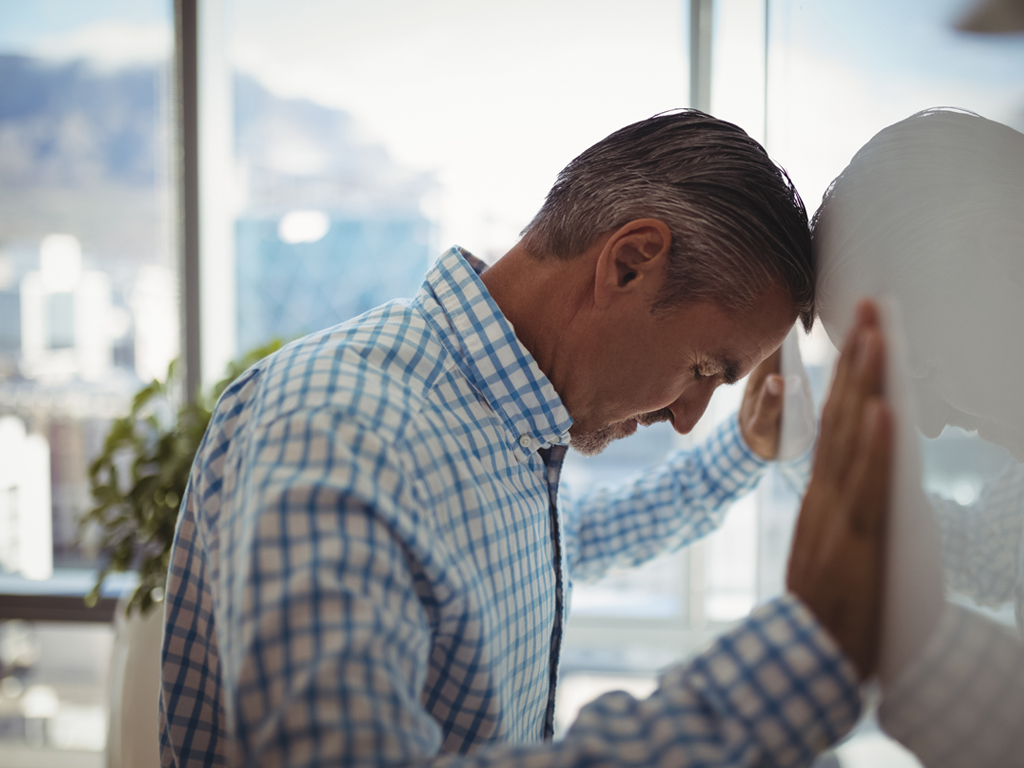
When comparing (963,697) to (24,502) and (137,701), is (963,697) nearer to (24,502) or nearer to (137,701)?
(137,701)

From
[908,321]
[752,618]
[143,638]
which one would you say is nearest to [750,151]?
[908,321]

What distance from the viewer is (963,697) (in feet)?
1.45

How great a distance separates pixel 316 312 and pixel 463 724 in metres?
1.59

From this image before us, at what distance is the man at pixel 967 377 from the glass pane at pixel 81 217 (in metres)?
2.06

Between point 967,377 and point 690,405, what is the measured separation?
0.43m

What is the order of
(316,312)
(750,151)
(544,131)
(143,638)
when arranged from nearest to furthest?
(750,151), (143,638), (544,131), (316,312)

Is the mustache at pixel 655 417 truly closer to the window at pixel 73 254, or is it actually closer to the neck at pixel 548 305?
the neck at pixel 548 305

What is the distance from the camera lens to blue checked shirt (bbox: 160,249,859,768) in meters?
0.47

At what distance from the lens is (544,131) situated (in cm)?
190

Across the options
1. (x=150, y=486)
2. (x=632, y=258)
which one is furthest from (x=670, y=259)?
(x=150, y=486)

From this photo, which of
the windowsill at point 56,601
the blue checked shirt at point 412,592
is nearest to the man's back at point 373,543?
the blue checked shirt at point 412,592

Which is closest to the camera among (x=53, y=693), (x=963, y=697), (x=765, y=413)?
(x=963, y=697)

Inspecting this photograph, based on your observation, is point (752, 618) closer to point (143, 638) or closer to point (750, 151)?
point (750, 151)

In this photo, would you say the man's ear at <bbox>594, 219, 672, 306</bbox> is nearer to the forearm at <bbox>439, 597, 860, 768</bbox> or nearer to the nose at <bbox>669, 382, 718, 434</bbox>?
the nose at <bbox>669, 382, 718, 434</bbox>
